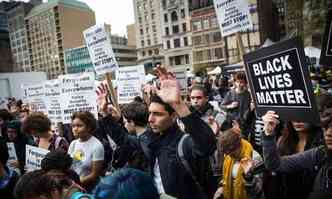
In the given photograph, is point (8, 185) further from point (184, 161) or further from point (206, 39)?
point (206, 39)

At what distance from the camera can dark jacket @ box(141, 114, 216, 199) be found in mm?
2490

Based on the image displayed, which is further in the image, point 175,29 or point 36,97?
point 175,29

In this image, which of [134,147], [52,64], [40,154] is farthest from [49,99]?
[52,64]

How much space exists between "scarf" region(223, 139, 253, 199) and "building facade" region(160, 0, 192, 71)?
7347 centimetres

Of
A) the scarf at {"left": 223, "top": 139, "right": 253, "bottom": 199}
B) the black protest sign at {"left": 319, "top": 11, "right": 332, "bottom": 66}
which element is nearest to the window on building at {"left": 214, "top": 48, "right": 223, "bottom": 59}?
the scarf at {"left": 223, "top": 139, "right": 253, "bottom": 199}

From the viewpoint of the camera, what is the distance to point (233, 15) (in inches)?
205

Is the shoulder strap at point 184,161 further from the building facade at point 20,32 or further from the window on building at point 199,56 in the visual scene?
the building facade at point 20,32

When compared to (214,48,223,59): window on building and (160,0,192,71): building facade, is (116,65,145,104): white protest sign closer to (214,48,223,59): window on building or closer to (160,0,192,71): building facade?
(214,48,223,59): window on building

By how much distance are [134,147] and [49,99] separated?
293 cm

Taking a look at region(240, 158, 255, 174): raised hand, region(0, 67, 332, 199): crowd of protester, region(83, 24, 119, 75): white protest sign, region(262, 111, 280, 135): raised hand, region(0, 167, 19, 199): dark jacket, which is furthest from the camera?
region(83, 24, 119, 75): white protest sign

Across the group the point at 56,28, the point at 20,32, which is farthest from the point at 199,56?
the point at 20,32

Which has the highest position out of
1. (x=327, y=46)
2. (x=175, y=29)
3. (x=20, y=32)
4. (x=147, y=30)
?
(x=20, y=32)

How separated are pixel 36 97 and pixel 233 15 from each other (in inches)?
155

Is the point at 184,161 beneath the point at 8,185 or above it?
above
